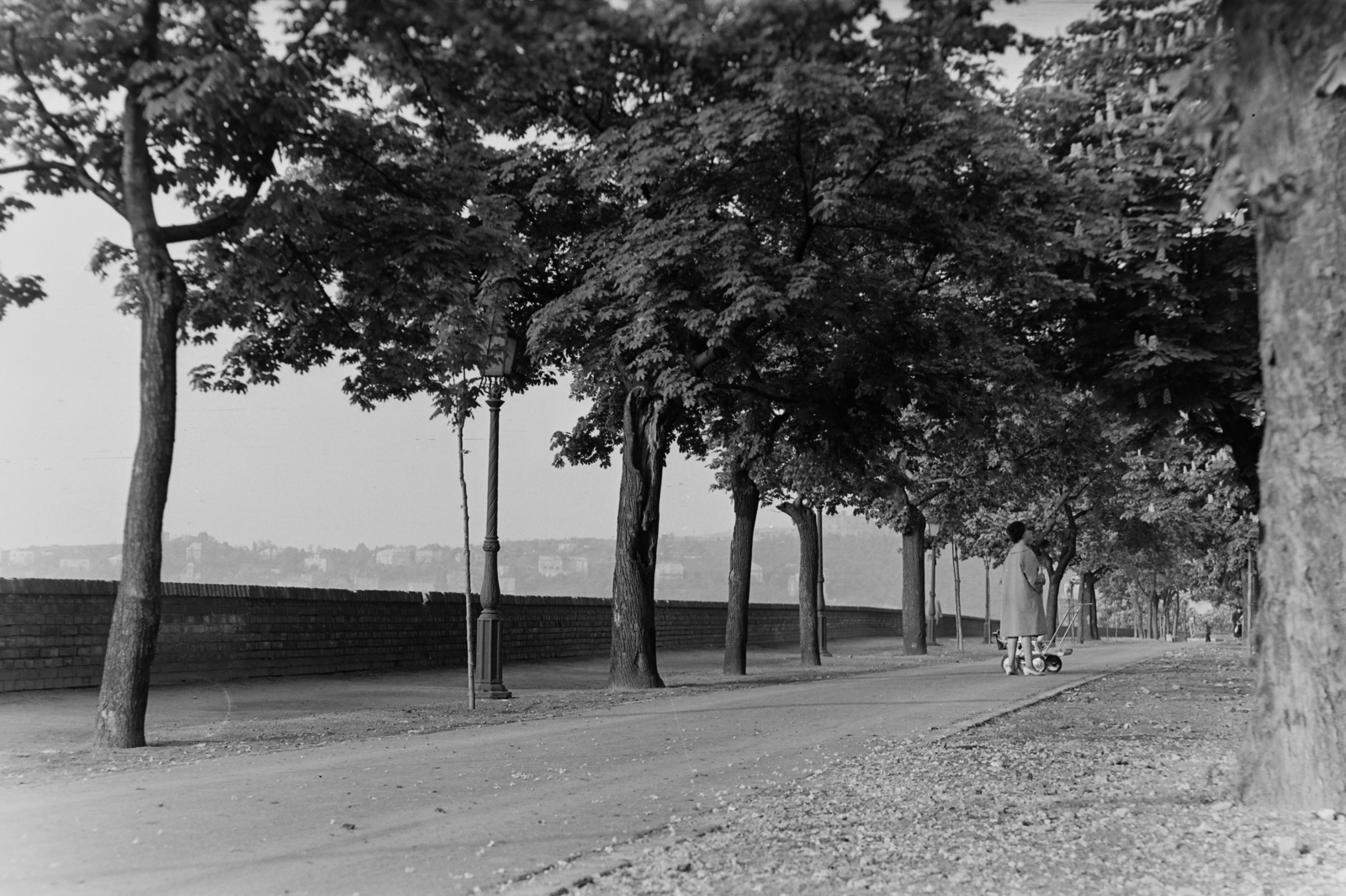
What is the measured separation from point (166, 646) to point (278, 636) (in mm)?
→ 2399

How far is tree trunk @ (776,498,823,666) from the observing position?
29.0m

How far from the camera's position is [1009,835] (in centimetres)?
614

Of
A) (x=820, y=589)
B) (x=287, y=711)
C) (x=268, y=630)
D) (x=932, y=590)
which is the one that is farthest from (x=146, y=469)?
(x=932, y=590)

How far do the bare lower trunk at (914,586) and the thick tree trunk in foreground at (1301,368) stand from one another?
3211 cm

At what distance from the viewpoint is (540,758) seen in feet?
33.0

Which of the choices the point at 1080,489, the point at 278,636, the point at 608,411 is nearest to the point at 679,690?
the point at 608,411

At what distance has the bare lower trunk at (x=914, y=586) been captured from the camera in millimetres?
38500

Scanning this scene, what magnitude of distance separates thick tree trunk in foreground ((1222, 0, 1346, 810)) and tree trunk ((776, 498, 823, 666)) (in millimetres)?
22439

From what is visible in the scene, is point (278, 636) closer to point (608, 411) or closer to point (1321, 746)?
point (608, 411)

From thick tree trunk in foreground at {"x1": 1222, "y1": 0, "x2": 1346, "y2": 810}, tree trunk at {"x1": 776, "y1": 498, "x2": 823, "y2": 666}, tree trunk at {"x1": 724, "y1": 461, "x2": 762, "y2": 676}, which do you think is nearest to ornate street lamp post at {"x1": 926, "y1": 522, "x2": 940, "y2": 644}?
tree trunk at {"x1": 776, "y1": 498, "x2": 823, "y2": 666}

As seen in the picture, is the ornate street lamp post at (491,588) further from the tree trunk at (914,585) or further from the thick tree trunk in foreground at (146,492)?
the tree trunk at (914,585)

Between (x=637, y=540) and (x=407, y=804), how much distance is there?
39.2ft

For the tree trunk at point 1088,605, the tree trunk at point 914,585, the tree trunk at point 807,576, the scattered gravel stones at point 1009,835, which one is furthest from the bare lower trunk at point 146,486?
the tree trunk at point 1088,605

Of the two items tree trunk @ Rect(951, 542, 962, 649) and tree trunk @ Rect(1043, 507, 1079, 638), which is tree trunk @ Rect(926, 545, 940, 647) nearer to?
tree trunk @ Rect(951, 542, 962, 649)
